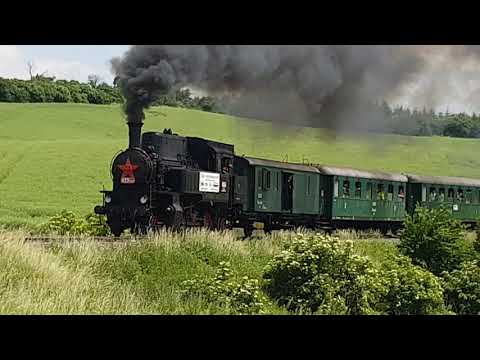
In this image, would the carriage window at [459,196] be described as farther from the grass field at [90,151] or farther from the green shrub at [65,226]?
the green shrub at [65,226]

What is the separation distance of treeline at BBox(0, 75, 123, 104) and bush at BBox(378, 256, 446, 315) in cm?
4491

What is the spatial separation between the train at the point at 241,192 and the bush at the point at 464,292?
566cm

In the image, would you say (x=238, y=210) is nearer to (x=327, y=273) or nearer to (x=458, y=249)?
(x=458, y=249)

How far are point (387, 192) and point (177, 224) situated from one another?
37.0ft

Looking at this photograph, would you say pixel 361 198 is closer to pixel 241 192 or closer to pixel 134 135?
pixel 241 192

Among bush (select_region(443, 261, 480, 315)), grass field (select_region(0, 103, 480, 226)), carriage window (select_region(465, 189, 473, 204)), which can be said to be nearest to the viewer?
bush (select_region(443, 261, 480, 315))

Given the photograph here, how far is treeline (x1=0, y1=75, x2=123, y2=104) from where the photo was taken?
55094 mm

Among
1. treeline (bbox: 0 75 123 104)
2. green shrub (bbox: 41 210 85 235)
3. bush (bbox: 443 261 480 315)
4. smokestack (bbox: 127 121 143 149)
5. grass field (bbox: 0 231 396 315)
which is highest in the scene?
treeline (bbox: 0 75 123 104)

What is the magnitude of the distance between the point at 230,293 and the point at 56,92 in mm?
49666

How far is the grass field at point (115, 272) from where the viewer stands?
8.26m

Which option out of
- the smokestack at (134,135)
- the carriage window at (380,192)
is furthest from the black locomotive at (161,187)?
the carriage window at (380,192)

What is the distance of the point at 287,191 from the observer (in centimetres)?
1997

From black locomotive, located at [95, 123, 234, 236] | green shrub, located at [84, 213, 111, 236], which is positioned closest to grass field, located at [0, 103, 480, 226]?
black locomotive, located at [95, 123, 234, 236]

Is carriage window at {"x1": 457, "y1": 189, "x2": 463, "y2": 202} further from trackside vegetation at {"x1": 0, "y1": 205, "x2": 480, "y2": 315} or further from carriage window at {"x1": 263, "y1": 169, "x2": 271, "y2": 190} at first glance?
trackside vegetation at {"x1": 0, "y1": 205, "x2": 480, "y2": 315}
